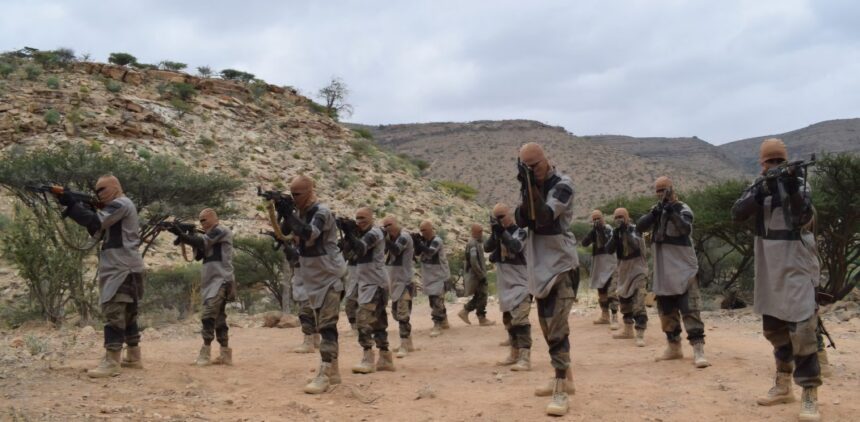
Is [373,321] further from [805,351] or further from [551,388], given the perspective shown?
[805,351]

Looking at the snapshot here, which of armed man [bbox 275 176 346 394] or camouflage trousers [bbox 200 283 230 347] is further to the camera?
camouflage trousers [bbox 200 283 230 347]

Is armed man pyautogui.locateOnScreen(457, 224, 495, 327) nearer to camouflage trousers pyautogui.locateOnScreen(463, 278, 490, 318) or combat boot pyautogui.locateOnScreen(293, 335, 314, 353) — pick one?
camouflage trousers pyautogui.locateOnScreen(463, 278, 490, 318)

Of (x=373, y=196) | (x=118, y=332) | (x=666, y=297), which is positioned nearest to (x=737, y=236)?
(x=666, y=297)

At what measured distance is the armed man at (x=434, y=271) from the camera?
10531 mm

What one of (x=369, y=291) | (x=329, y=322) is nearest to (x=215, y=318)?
(x=369, y=291)

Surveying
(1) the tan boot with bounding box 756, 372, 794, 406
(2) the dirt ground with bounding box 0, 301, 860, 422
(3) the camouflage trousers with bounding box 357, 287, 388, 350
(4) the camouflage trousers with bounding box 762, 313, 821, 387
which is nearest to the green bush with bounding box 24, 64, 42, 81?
(2) the dirt ground with bounding box 0, 301, 860, 422

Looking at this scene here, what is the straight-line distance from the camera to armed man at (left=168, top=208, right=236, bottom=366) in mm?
7617

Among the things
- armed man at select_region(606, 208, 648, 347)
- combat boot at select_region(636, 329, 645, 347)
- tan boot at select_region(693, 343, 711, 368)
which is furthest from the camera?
armed man at select_region(606, 208, 648, 347)

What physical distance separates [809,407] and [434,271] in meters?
6.92

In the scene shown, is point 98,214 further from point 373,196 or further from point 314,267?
point 373,196

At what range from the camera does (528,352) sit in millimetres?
7320

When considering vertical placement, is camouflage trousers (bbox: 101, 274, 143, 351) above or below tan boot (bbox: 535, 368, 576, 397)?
above

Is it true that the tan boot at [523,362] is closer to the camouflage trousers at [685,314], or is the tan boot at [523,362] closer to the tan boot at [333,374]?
the camouflage trousers at [685,314]

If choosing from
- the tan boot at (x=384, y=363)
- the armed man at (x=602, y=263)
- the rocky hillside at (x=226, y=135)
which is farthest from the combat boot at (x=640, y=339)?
the rocky hillside at (x=226, y=135)
